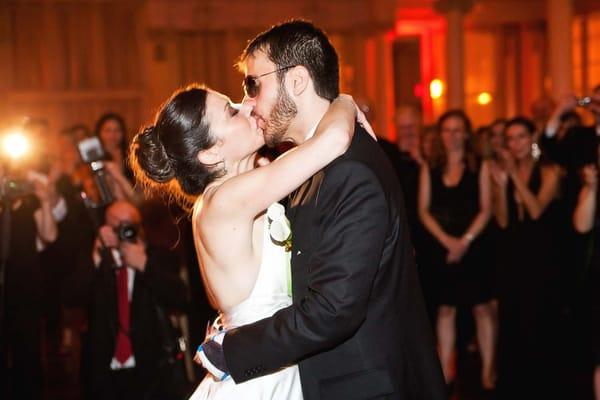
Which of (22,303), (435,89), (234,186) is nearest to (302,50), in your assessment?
(234,186)

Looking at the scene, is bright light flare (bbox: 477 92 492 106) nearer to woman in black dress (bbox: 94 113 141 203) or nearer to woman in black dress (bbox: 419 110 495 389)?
woman in black dress (bbox: 419 110 495 389)

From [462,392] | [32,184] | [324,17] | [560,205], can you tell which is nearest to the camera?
[32,184]

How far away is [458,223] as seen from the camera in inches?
205

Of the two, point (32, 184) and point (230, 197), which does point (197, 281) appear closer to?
point (32, 184)

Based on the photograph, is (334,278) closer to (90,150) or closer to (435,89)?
(90,150)

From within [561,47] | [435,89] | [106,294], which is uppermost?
[561,47]

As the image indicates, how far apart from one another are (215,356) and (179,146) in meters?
0.68

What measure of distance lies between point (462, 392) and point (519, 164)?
5.14ft

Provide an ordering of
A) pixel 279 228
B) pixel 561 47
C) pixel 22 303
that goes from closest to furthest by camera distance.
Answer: pixel 279 228, pixel 22 303, pixel 561 47

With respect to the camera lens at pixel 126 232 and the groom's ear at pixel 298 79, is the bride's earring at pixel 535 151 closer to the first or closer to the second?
the camera lens at pixel 126 232

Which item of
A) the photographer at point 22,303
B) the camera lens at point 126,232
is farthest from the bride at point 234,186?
the photographer at point 22,303

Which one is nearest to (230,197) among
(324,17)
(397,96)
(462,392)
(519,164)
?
(462,392)

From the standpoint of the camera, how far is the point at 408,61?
13.6 m

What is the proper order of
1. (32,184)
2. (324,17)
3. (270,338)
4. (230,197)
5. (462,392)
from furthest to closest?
1. (324,17)
2. (462,392)
3. (32,184)
4. (230,197)
5. (270,338)
